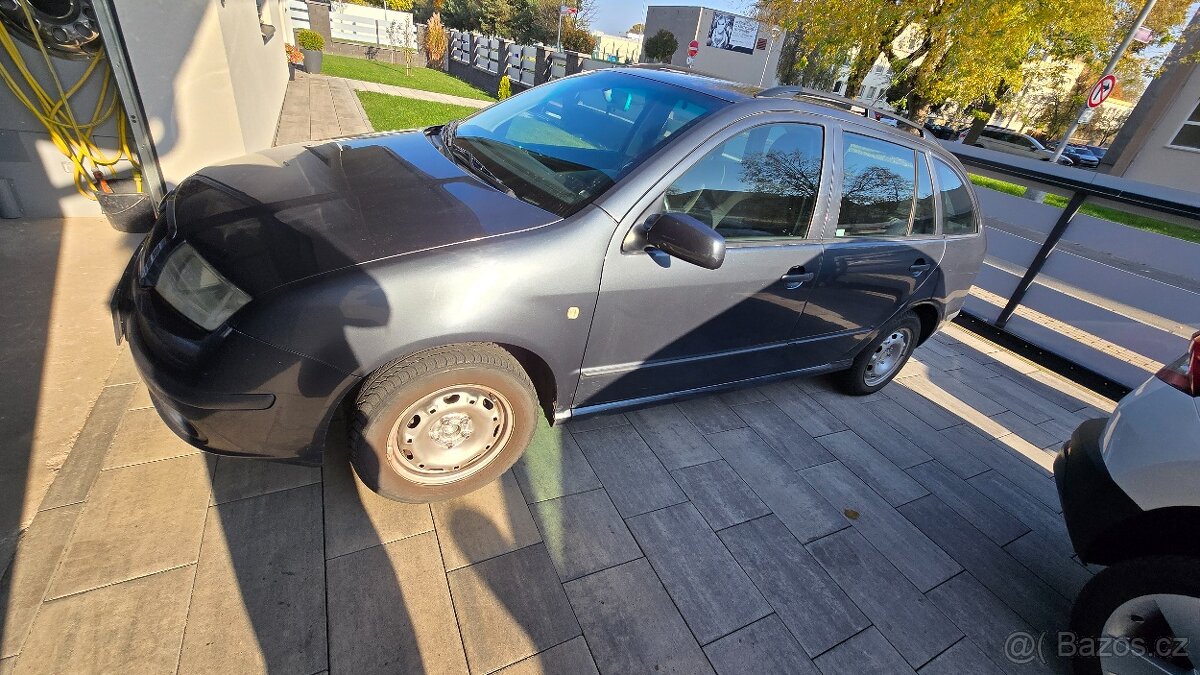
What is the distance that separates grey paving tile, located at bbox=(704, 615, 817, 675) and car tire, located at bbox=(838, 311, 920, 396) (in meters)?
2.12

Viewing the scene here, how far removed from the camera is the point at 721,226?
228 centimetres

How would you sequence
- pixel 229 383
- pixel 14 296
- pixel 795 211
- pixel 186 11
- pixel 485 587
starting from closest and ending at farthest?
1. pixel 229 383
2. pixel 485 587
3. pixel 795 211
4. pixel 14 296
5. pixel 186 11

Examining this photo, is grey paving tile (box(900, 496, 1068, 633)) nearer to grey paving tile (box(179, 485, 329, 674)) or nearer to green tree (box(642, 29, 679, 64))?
grey paving tile (box(179, 485, 329, 674))

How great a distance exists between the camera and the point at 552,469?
2.48 metres

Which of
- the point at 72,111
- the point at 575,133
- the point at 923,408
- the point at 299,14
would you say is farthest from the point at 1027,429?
the point at 299,14

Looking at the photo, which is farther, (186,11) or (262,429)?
(186,11)

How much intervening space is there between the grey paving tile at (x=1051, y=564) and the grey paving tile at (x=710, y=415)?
156cm

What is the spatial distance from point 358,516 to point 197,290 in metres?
1.02

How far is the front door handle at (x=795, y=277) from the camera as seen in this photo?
2520 millimetres

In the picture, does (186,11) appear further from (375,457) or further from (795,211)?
(795,211)

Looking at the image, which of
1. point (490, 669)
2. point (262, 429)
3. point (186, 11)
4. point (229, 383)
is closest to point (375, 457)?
point (262, 429)

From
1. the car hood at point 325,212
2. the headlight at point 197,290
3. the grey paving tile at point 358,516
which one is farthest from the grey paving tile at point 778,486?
the headlight at point 197,290

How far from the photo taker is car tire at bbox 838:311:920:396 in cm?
348

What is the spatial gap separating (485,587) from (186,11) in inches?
182
